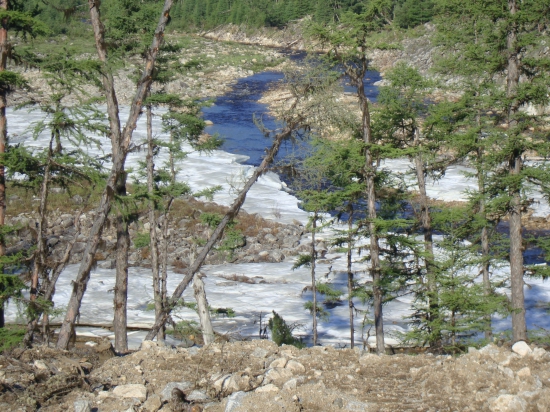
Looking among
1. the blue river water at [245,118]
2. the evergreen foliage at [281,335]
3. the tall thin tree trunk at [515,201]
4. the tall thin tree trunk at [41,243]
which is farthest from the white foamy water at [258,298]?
the blue river water at [245,118]

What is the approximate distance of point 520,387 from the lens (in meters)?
4.98

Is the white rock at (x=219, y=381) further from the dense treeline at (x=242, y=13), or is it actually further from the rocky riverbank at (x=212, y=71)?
the rocky riverbank at (x=212, y=71)

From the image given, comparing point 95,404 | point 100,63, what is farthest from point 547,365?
point 100,63

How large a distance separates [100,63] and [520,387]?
20.4 feet

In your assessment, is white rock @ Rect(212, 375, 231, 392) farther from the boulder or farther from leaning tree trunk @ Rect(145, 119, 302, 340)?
leaning tree trunk @ Rect(145, 119, 302, 340)

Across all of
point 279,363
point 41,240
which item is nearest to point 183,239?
point 41,240

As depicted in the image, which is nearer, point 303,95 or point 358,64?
point 303,95

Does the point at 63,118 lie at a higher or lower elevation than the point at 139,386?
higher

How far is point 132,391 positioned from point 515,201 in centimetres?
922

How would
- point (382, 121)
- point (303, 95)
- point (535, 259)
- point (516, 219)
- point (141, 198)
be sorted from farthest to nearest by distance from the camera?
point (535, 259)
point (382, 121)
point (516, 219)
point (303, 95)
point (141, 198)

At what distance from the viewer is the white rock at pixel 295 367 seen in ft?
18.3

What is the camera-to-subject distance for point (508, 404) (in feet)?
15.6

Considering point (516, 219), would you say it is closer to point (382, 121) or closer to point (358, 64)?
point (382, 121)

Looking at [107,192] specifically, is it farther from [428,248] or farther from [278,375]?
[428,248]
